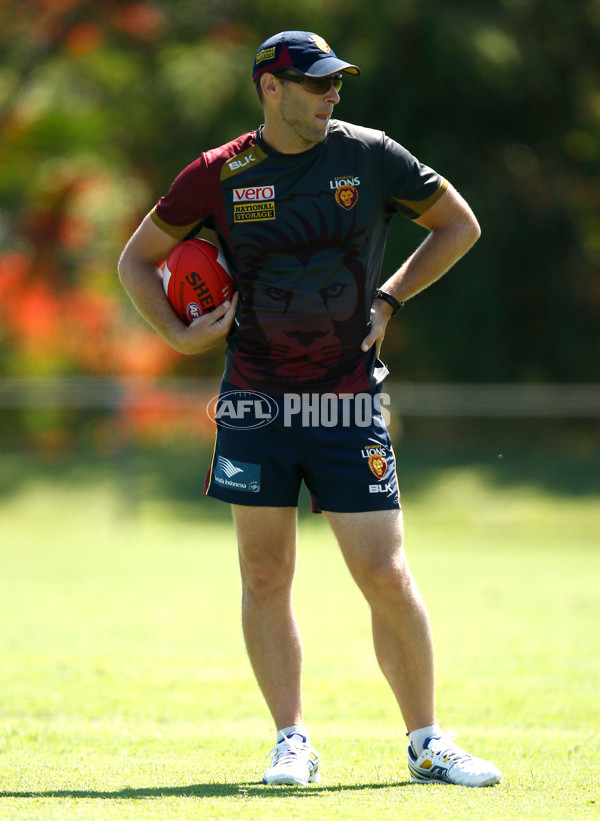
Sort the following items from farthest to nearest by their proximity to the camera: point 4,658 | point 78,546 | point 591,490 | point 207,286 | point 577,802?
1. point 591,490
2. point 78,546
3. point 4,658
4. point 207,286
5. point 577,802

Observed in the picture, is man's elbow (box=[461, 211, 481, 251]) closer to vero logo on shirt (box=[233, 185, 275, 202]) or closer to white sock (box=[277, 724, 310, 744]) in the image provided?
vero logo on shirt (box=[233, 185, 275, 202])

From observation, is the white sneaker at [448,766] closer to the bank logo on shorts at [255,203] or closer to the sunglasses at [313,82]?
the bank logo on shorts at [255,203]

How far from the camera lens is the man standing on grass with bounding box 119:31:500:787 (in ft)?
11.5

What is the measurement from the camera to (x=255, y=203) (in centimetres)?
354

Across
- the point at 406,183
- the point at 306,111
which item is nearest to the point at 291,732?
the point at 406,183

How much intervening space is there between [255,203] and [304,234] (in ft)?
0.59

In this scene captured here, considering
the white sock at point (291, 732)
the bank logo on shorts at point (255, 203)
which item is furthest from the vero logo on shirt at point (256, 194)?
the white sock at point (291, 732)

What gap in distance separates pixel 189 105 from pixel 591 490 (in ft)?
25.6

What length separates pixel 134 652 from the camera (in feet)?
20.5

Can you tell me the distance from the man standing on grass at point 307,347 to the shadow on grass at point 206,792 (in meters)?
0.10

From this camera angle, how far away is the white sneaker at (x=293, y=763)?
3.42 metres

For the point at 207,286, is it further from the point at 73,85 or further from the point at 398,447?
the point at 73,85

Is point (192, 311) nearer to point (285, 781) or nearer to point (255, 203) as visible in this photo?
point (255, 203)

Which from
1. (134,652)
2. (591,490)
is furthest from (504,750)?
(591,490)
